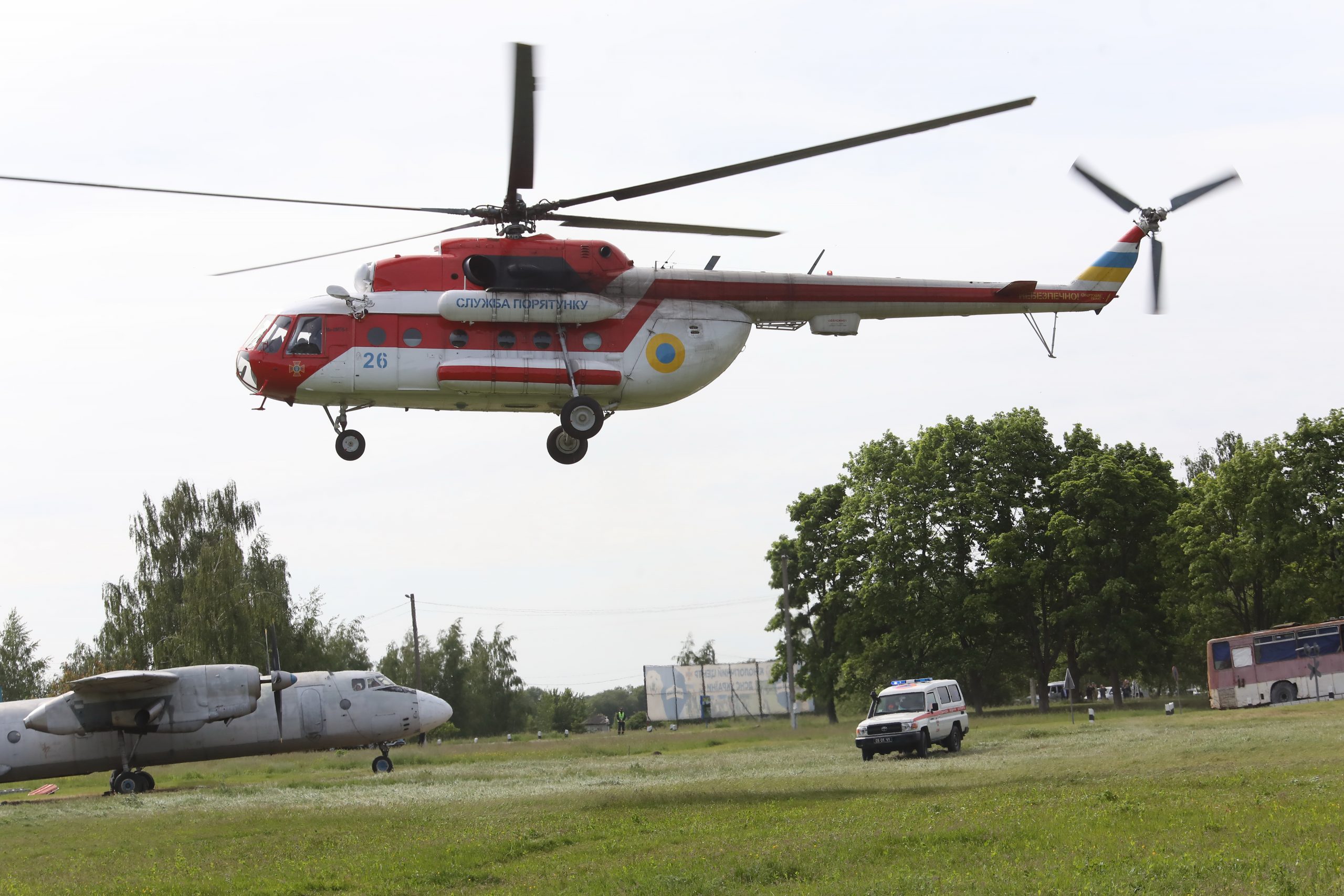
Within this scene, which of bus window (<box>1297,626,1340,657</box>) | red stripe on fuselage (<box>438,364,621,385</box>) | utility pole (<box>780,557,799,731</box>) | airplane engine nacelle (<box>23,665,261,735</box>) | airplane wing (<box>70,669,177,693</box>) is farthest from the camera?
utility pole (<box>780,557,799,731</box>)

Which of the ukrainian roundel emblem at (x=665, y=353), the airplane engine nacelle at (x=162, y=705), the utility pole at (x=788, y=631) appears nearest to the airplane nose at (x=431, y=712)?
the airplane engine nacelle at (x=162, y=705)

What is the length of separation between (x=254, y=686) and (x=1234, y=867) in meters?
24.4

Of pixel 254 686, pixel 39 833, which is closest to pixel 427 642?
pixel 254 686

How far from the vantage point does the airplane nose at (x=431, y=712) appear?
1283 inches

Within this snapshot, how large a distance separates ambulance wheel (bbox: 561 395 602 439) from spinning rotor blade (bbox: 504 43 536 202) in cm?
330

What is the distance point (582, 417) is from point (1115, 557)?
37.1 metres

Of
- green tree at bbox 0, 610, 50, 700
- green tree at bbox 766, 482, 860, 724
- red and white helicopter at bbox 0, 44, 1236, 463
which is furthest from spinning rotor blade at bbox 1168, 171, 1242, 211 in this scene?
green tree at bbox 0, 610, 50, 700

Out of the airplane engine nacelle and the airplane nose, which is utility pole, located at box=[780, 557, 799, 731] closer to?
the airplane nose

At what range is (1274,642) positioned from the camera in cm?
3944

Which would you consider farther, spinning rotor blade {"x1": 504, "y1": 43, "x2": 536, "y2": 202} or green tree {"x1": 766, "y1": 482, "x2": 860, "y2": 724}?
green tree {"x1": 766, "y1": 482, "x2": 860, "y2": 724}

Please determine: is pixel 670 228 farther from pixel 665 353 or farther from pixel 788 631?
pixel 788 631

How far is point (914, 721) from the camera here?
27.5m

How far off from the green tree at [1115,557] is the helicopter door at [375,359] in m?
36.9

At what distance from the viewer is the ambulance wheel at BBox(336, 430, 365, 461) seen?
1873cm
